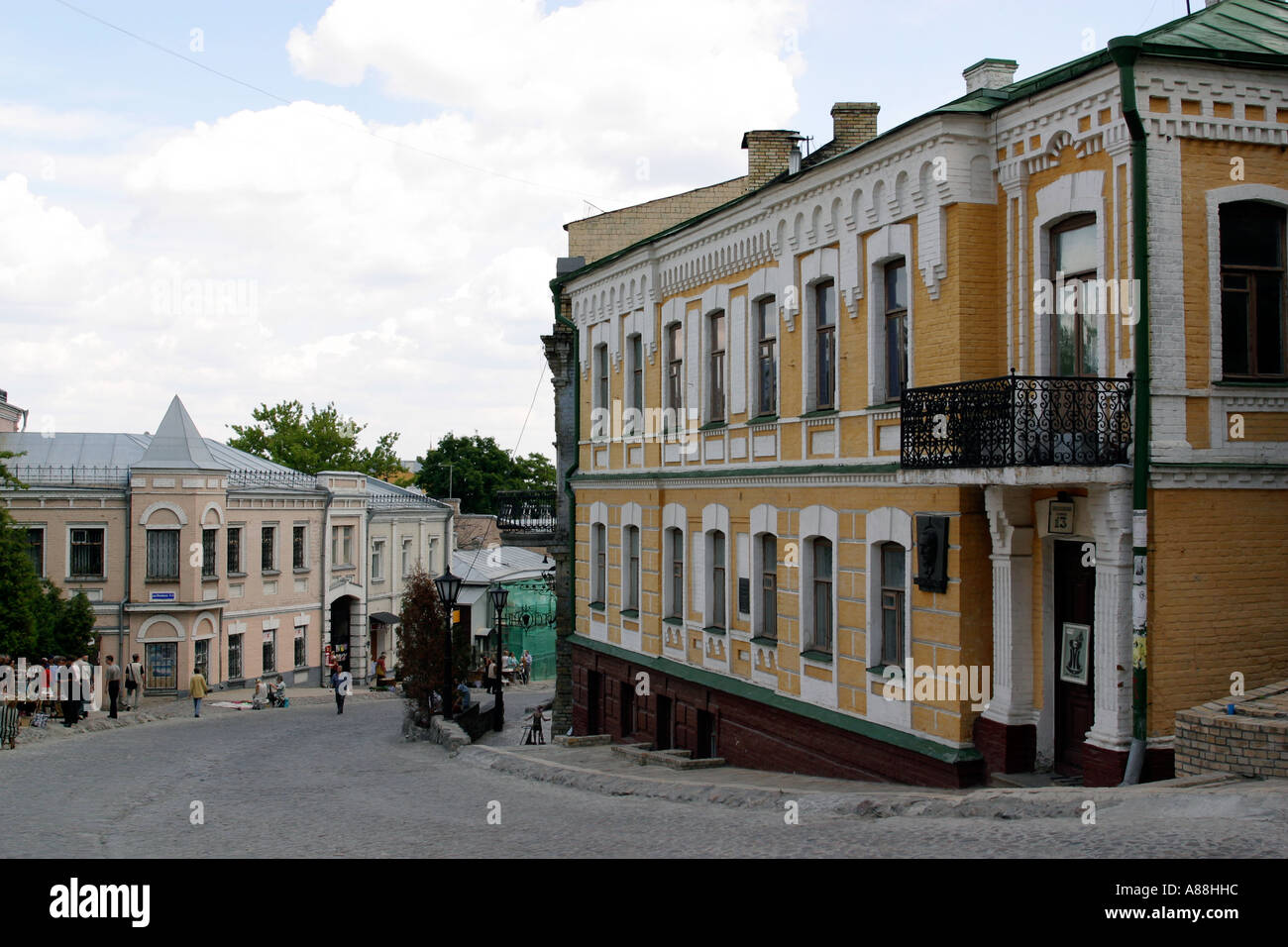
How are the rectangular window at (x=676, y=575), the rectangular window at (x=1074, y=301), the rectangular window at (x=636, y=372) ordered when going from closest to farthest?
the rectangular window at (x=1074, y=301)
the rectangular window at (x=676, y=575)
the rectangular window at (x=636, y=372)

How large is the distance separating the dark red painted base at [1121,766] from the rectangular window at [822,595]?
4785 mm

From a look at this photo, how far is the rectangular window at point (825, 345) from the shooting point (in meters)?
16.2

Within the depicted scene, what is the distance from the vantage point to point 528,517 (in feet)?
92.7

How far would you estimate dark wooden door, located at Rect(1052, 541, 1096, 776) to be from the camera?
12648 mm

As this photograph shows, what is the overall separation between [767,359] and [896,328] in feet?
11.5

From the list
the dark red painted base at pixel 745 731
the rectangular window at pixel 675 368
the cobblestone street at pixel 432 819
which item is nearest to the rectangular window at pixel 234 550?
the cobblestone street at pixel 432 819

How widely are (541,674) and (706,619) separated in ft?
106

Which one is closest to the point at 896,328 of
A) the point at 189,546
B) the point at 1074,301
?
the point at 1074,301

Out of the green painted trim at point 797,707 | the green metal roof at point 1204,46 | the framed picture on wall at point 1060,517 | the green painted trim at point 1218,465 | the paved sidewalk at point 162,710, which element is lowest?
the paved sidewalk at point 162,710

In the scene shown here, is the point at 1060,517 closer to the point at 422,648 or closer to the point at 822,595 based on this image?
the point at 822,595

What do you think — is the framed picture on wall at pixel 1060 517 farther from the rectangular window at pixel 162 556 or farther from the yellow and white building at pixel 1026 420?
the rectangular window at pixel 162 556
